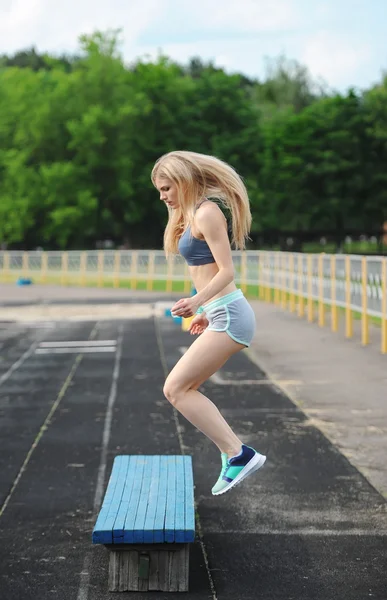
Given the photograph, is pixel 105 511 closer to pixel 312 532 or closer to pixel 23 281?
pixel 312 532

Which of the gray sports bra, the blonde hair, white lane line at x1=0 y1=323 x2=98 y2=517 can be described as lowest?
white lane line at x1=0 y1=323 x2=98 y2=517

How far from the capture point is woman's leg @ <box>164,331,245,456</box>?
16.9 ft

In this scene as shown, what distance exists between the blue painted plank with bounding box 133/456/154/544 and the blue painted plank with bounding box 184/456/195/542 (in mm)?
207

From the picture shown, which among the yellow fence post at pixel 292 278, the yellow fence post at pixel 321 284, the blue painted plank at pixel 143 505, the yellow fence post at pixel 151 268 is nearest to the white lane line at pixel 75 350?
the yellow fence post at pixel 321 284

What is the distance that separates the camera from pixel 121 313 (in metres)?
25.6

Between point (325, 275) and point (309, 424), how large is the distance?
34.1 feet

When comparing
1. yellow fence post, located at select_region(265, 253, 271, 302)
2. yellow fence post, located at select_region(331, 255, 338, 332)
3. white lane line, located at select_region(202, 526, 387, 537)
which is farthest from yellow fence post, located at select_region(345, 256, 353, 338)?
white lane line, located at select_region(202, 526, 387, 537)

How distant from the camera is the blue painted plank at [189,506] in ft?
15.8

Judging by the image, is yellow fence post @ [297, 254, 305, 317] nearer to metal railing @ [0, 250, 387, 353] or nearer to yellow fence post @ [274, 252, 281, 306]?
metal railing @ [0, 250, 387, 353]

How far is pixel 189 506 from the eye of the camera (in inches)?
209

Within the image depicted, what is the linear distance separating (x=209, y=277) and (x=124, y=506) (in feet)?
4.08

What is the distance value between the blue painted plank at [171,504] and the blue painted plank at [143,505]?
4.4 inches

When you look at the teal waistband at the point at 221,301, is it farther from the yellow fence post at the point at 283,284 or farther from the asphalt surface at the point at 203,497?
the yellow fence post at the point at 283,284

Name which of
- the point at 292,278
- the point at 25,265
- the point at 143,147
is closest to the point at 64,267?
the point at 25,265
